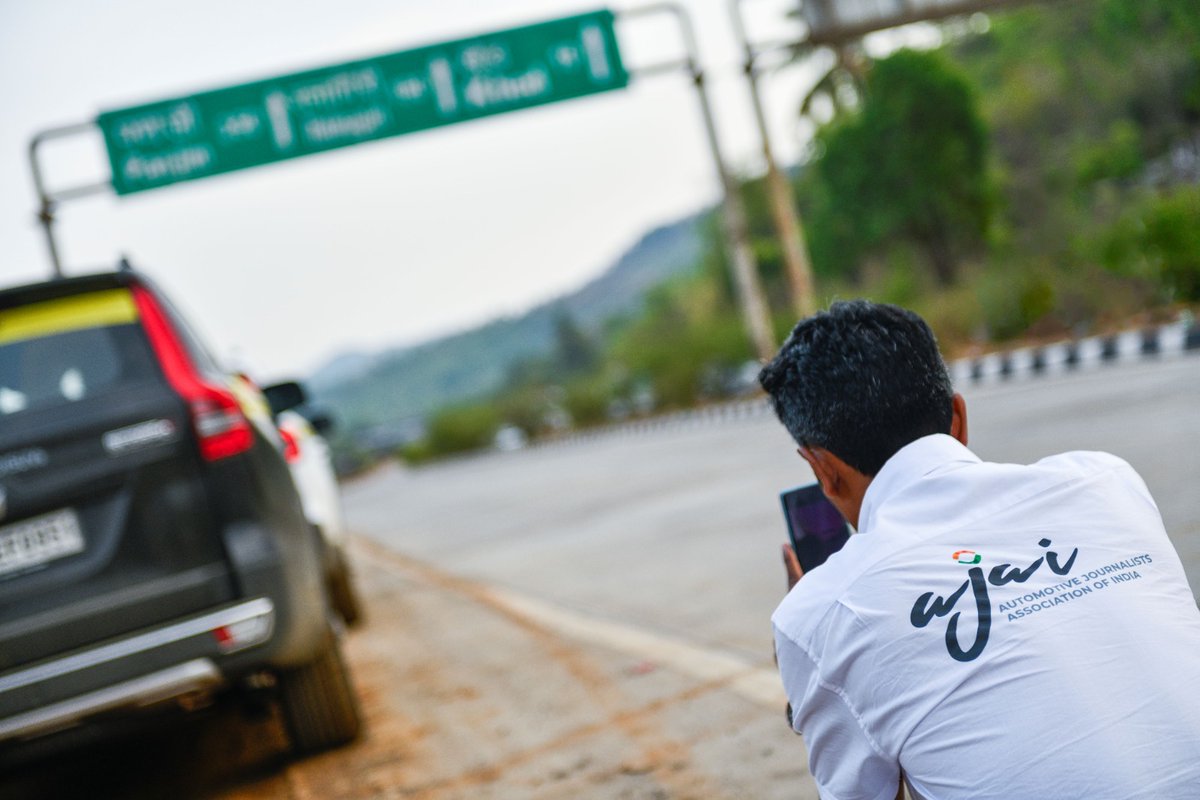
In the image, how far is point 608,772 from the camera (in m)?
4.21

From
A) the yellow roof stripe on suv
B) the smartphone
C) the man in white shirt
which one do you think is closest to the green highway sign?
the yellow roof stripe on suv

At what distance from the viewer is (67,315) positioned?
450cm

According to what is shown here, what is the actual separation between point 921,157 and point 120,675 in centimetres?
3610

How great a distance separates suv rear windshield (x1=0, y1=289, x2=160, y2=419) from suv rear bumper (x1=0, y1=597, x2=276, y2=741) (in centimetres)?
85

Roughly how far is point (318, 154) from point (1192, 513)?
42.3 ft

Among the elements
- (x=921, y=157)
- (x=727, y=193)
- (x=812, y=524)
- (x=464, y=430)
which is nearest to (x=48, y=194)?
(x=727, y=193)

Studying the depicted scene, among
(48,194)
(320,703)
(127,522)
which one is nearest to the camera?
(127,522)

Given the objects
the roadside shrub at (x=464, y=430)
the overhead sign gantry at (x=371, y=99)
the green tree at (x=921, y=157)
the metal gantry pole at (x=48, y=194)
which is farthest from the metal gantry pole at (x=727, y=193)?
the roadside shrub at (x=464, y=430)

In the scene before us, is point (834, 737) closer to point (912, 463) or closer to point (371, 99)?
point (912, 463)

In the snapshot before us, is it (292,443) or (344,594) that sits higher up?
(292,443)

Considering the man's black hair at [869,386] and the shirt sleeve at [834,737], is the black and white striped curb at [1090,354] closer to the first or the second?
the man's black hair at [869,386]

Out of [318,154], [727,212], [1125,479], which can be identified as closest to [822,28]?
[727,212]

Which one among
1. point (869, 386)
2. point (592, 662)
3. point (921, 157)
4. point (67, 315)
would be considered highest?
point (921, 157)

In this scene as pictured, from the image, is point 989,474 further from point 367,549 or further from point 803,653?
point 367,549
